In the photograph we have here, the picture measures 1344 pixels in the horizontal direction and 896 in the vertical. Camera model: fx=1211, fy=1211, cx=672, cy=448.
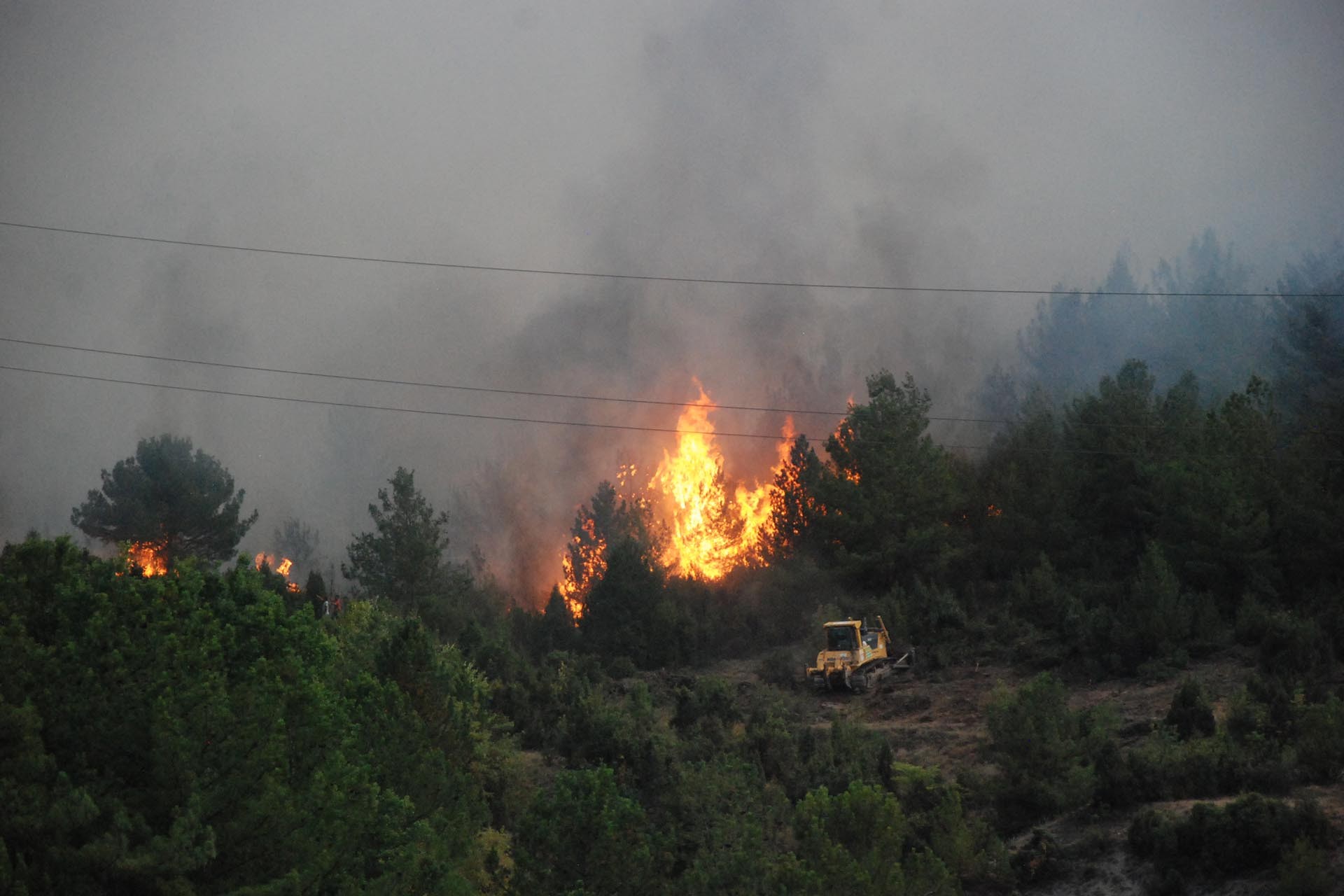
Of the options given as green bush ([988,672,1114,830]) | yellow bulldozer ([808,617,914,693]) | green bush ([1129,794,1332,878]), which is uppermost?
yellow bulldozer ([808,617,914,693])

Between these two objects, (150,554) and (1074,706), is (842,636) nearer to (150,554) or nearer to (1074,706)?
(1074,706)

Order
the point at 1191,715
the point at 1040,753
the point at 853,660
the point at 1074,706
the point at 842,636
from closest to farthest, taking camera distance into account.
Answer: the point at 1040,753
the point at 1191,715
the point at 1074,706
the point at 853,660
the point at 842,636

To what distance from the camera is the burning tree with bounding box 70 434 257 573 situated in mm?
69625

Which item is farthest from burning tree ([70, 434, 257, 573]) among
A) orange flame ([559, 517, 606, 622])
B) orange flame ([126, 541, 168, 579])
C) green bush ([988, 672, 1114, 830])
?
green bush ([988, 672, 1114, 830])

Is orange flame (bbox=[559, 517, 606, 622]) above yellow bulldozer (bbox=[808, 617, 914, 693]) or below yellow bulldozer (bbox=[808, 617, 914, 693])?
above

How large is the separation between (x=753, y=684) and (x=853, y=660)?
A: 173 inches

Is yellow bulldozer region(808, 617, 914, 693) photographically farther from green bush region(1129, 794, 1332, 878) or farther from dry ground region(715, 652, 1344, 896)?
green bush region(1129, 794, 1332, 878)

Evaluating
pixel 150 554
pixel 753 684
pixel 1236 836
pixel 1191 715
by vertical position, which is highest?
pixel 150 554

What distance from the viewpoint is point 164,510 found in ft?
230

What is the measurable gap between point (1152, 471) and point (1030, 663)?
43.2ft

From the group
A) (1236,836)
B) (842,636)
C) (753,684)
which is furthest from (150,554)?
(1236,836)

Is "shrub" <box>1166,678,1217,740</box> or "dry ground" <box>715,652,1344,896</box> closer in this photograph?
"dry ground" <box>715,652,1344,896</box>

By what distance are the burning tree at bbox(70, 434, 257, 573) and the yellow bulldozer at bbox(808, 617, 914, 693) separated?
3939 cm

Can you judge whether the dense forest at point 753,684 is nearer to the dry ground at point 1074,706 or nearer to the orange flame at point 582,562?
the dry ground at point 1074,706
